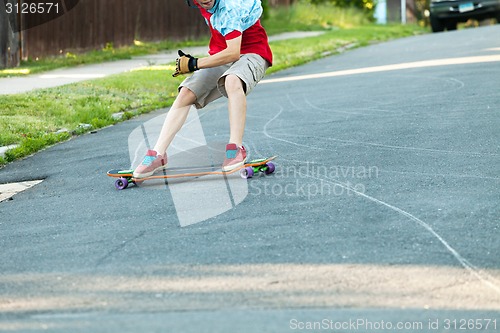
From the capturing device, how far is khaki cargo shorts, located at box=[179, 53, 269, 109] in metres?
8.77

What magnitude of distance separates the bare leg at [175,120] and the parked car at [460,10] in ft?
69.3

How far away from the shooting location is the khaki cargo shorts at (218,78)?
28.8 ft

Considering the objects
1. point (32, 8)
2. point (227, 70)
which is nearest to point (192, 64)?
point (227, 70)

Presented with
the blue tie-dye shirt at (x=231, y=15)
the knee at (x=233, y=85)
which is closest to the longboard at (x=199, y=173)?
the knee at (x=233, y=85)

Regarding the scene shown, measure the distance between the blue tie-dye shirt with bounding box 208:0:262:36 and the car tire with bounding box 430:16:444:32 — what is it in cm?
2173

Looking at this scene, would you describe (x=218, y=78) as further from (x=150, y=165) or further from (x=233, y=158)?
(x=150, y=165)

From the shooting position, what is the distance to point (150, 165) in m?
8.65

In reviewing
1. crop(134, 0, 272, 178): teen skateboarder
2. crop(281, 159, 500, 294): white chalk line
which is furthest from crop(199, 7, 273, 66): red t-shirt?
crop(281, 159, 500, 294): white chalk line

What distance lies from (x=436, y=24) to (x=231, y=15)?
72.4ft

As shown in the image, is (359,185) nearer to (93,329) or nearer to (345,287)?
(345,287)

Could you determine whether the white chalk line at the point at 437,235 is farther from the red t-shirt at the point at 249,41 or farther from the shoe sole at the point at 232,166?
the red t-shirt at the point at 249,41

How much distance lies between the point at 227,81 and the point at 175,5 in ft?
57.9

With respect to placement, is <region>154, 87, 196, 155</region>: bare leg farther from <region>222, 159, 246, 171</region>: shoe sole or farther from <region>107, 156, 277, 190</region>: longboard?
<region>222, 159, 246, 171</region>: shoe sole

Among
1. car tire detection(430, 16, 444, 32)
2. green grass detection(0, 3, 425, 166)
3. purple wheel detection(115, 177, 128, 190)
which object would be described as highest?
purple wheel detection(115, 177, 128, 190)
